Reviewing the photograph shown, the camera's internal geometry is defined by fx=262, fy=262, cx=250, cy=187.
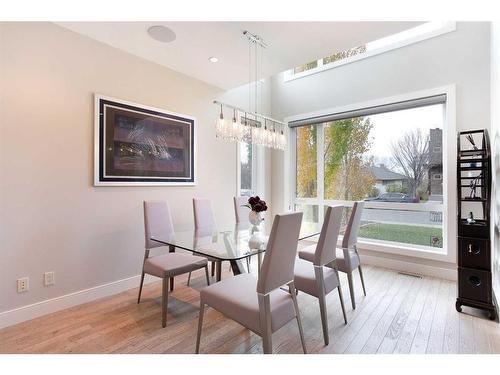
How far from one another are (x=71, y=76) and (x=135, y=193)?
1310mm

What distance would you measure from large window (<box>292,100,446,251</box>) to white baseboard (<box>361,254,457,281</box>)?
26cm

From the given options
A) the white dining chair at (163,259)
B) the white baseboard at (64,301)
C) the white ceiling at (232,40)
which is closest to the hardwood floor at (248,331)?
the white baseboard at (64,301)

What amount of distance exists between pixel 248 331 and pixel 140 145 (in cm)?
227

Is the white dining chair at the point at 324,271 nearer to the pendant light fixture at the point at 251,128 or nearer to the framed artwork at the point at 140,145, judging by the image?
the pendant light fixture at the point at 251,128

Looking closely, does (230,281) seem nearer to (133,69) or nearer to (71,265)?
(71,265)

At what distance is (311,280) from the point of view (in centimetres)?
206

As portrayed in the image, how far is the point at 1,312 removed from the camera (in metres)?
2.17

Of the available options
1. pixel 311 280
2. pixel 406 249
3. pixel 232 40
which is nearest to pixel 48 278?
pixel 311 280

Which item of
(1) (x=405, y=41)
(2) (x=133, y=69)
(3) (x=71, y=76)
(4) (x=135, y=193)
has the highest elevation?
(1) (x=405, y=41)

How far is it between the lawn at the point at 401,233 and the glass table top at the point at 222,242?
147 cm

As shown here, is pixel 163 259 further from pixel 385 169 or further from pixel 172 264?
pixel 385 169

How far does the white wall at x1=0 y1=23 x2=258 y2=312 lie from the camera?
2209 millimetres

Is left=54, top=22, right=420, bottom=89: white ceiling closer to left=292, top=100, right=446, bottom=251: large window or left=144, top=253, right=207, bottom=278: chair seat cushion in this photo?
left=292, top=100, right=446, bottom=251: large window

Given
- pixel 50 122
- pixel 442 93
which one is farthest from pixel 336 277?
pixel 50 122
